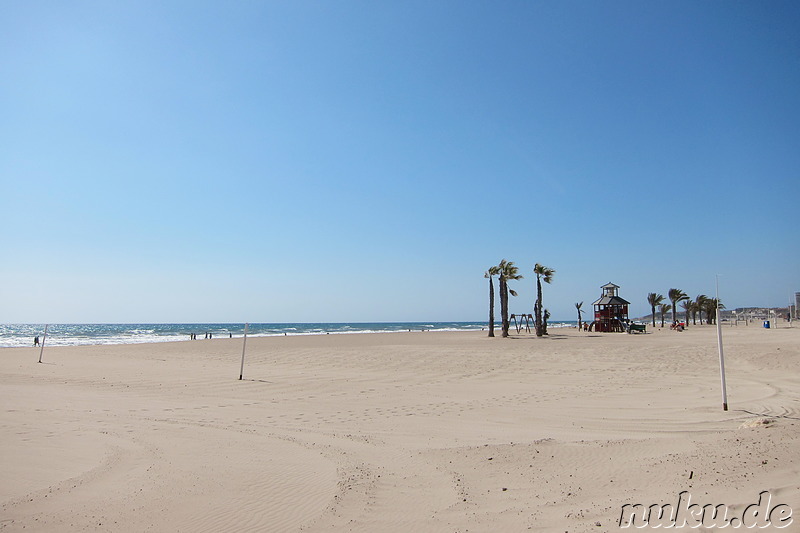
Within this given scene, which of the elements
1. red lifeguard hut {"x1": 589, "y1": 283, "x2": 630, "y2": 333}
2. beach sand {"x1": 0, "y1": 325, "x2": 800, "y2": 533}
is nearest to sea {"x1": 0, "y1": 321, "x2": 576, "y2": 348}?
red lifeguard hut {"x1": 589, "y1": 283, "x2": 630, "y2": 333}

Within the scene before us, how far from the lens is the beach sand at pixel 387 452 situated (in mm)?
5039

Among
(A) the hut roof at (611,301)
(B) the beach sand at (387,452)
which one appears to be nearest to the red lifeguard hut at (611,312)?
(A) the hut roof at (611,301)

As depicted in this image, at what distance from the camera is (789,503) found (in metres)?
4.50

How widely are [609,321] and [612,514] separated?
171ft

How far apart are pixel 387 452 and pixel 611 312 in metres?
50.9

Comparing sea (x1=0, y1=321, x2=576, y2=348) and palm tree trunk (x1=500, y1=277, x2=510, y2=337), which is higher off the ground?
palm tree trunk (x1=500, y1=277, x2=510, y2=337)

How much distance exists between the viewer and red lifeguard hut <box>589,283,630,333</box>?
2061 inches

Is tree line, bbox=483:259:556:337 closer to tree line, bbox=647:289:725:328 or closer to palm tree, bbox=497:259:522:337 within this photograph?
palm tree, bbox=497:259:522:337

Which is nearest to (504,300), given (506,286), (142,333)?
(506,286)

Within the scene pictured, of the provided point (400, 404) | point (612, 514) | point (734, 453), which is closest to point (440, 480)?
point (612, 514)

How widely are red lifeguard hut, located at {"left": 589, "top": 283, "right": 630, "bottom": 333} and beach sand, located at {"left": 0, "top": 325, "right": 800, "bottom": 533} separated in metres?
38.4

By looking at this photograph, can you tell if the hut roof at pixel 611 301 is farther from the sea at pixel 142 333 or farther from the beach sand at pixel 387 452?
the beach sand at pixel 387 452

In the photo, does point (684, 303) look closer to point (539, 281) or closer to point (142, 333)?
point (539, 281)

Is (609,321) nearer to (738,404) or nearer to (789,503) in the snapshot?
(738,404)
